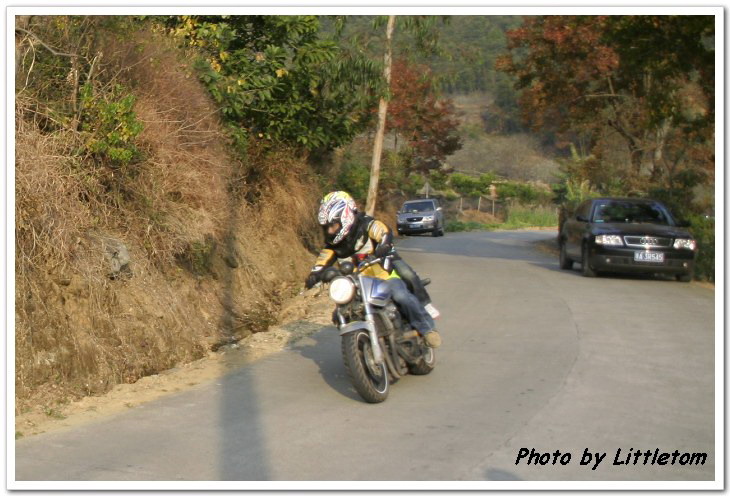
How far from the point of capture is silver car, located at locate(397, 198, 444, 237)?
4194cm

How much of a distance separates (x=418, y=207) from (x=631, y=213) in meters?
23.3

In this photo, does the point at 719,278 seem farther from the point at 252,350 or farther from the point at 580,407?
the point at 252,350

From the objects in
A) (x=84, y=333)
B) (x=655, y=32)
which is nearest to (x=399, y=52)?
(x=655, y=32)

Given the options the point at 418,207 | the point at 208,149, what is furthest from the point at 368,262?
the point at 418,207

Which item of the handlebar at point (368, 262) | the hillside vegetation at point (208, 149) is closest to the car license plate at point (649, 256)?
the hillside vegetation at point (208, 149)

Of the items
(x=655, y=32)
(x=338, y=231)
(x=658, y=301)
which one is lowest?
(x=658, y=301)

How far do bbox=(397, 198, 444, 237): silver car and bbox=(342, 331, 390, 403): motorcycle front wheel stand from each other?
33.1m

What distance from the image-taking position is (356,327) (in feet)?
28.5

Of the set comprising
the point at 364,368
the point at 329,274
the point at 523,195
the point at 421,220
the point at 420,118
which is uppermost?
the point at 420,118

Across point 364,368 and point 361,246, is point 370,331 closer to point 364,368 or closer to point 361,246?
point 364,368

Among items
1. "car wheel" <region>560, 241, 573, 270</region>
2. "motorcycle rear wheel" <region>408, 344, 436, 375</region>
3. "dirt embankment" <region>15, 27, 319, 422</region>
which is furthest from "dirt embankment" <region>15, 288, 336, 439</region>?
"car wheel" <region>560, 241, 573, 270</region>

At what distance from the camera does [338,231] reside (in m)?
9.28

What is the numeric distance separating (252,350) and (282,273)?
7.08 m

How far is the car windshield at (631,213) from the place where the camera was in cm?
1994
